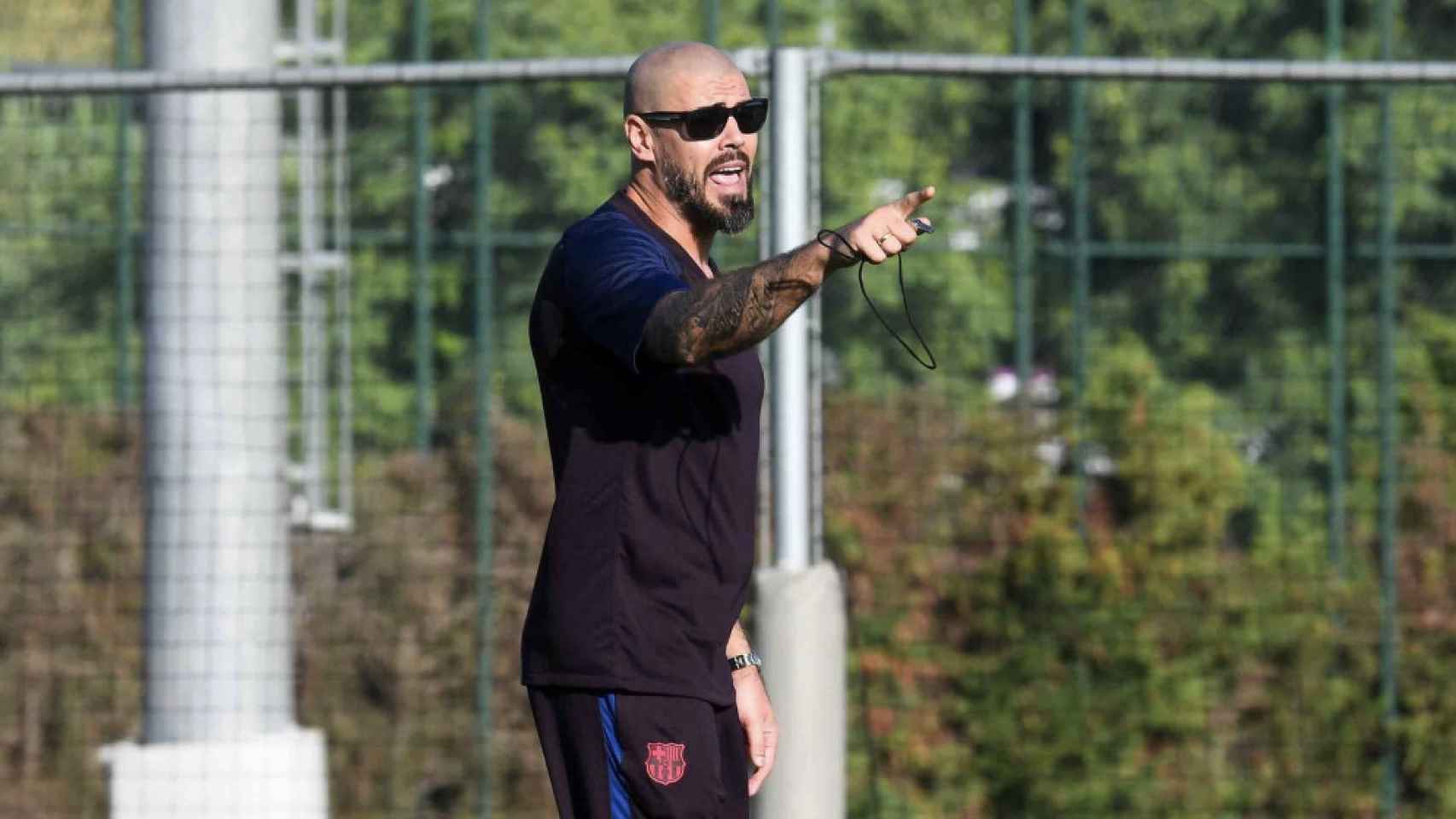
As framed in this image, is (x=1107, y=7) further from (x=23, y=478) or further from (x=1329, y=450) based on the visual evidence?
(x=23, y=478)

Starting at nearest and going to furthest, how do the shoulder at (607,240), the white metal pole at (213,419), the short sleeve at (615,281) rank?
1. the short sleeve at (615,281)
2. the shoulder at (607,240)
3. the white metal pole at (213,419)

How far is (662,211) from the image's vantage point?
132 inches

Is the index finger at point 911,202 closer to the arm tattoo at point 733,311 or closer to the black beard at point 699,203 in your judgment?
the arm tattoo at point 733,311

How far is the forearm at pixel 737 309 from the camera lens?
2.88 m

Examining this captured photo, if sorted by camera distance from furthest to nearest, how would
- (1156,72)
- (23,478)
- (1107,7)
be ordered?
(1107,7) < (23,478) < (1156,72)

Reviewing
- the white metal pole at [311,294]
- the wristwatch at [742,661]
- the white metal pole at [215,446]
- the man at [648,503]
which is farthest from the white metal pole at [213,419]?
the man at [648,503]

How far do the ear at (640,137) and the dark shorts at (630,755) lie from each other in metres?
0.83

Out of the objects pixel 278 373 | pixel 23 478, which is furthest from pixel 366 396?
pixel 278 373

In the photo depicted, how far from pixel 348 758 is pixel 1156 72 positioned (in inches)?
156

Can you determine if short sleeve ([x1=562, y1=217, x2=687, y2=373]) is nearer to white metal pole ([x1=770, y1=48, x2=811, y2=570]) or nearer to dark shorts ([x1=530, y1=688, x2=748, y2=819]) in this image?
dark shorts ([x1=530, y1=688, x2=748, y2=819])

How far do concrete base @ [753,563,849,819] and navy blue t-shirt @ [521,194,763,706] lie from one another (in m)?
1.18

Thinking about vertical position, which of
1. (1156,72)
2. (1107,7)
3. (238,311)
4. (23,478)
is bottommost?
(23,478)

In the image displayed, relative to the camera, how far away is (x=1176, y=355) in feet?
28.3

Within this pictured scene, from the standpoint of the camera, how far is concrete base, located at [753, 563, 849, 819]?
4547mm
